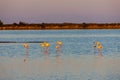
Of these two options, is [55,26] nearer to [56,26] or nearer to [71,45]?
[56,26]

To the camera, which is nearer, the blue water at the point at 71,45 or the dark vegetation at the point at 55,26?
the blue water at the point at 71,45

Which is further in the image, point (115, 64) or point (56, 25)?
point (56, 25)

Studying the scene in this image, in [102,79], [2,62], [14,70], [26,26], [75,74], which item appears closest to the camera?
[102,79]

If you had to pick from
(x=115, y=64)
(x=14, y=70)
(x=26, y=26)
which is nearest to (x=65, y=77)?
(x=14, y=70)

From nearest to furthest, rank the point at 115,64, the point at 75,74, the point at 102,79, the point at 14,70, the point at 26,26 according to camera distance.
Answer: the point at 102,79, the point at 75,74, the point at 14,70, the point at 115,64, the point at 26,26

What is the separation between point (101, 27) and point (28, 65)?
390ft

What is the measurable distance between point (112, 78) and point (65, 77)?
2015 millimetres

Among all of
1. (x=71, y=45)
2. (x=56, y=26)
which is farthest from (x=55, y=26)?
(x=71, y=45)

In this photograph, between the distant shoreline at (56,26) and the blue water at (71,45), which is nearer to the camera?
the blue water at (71,45)

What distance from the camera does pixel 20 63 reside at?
2791cm

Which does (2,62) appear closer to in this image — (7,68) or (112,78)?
(7,68)

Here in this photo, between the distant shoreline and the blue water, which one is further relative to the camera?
the distant shoreline

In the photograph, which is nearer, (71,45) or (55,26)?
(71,45)

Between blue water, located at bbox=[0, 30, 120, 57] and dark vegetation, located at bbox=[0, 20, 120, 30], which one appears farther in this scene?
dark vegetation, located at bbox=[0, 20, 120, 30]
